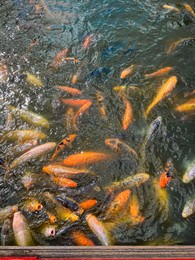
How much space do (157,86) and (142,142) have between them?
3.95 ft

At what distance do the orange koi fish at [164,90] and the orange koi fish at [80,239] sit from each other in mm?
2133

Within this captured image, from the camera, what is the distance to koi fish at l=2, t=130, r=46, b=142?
4.68m

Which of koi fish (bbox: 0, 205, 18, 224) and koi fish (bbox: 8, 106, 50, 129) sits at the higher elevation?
koi fish (bbox: 8, 106, 50, 129)

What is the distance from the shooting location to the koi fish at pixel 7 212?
3818 millimetres

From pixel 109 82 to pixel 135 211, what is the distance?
2.39 metres

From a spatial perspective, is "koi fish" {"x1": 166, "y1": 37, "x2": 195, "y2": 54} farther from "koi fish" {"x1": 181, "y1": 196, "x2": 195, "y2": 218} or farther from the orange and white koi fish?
"koi fish" {"x1": 181, "y1": 196, "x2": 195, "y2": 218}

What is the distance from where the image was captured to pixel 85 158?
4348mm

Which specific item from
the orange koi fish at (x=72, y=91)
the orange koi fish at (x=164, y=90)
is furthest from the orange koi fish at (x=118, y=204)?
the orange koi fish at (x=72, y=91)

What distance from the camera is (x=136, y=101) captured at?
16.5 feet

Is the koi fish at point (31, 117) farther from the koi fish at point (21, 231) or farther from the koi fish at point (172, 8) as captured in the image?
the koi fish at point (172, 8)

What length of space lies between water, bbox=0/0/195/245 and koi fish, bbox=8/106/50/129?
0.10 metres

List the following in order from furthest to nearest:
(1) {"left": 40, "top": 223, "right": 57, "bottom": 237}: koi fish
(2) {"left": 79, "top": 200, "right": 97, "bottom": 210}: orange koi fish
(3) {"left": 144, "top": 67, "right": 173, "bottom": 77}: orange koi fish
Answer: (3) {"left": 144, "top": 67, "right": 173, "bottom": 77}: orange koi fish → (2) {"left": 79, "top": 200, "right": 97, "bottom": 210}: orange koi fish → (1) {"left": 40, "top": 223, "right": 57, "bottom": 237}: koi fish

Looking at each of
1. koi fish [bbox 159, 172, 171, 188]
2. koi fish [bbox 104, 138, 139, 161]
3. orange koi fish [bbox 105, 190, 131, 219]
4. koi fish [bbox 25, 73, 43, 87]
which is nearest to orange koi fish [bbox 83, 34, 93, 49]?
koi fish [bbox 25, 73, 43, 87]

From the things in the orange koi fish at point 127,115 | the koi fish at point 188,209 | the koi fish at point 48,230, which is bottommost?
the koi fish at point 188,209
